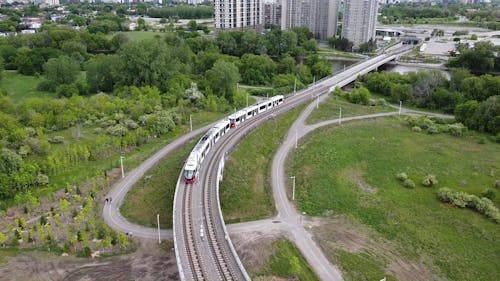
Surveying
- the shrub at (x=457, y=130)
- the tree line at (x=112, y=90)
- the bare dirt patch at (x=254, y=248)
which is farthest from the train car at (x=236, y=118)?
the shrub at (x=457, y=130)

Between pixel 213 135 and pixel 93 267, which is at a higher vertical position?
pixel 213 135

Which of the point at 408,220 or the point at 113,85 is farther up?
the point at 113,85

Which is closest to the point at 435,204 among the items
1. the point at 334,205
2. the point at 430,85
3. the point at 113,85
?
the point at 334,205

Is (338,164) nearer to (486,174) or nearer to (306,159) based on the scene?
(306,159)

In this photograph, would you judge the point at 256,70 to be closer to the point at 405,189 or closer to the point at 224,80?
the point at 224,80

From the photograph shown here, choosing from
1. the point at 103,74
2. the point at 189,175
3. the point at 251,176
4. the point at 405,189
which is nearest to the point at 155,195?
the point at 189,175
